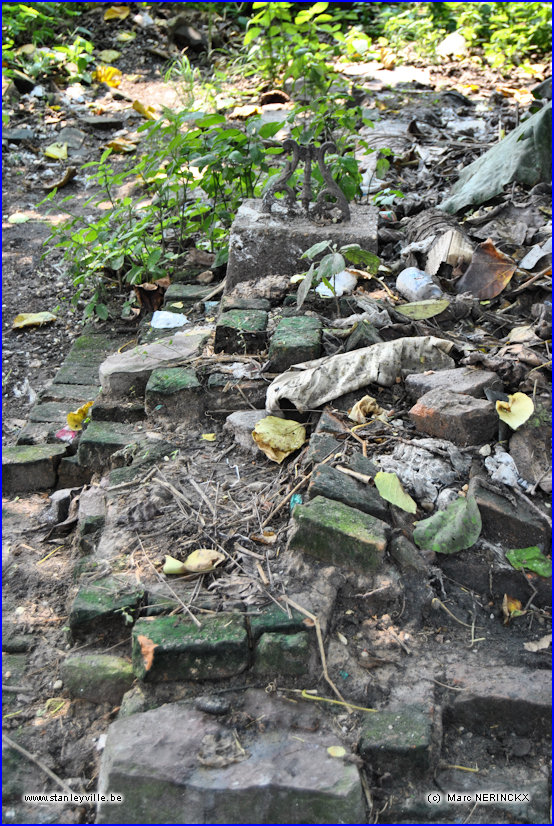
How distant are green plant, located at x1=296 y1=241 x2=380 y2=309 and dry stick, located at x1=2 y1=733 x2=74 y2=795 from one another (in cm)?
178

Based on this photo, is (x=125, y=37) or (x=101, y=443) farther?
(x=125, y=37)

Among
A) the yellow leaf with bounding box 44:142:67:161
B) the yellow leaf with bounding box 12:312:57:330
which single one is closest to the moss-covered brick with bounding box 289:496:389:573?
the yellow leaf with bounding box 12:312:57:330

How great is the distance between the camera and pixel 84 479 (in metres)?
2.81

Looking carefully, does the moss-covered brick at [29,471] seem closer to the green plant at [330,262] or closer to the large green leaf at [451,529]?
the green plant at [330,262]

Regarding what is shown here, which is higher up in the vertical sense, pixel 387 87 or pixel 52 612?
pixel 387 87

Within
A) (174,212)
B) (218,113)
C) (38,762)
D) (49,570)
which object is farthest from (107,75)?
(38,762)

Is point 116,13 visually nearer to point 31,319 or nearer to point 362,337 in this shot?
point 31,319

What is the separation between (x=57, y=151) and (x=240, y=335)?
430cm

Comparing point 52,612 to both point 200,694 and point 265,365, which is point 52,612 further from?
point 265,365

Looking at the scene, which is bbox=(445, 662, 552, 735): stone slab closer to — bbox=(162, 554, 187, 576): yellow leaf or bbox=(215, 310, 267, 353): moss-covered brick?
bbox=(162, 554, 187, 576): yellow leaf

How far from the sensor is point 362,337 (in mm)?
2627

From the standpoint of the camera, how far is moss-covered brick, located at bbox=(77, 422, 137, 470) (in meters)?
2.61

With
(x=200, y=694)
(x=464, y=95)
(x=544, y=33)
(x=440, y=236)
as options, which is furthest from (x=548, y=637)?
(x=544, y=33)

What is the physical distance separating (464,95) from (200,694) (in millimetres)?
6123
